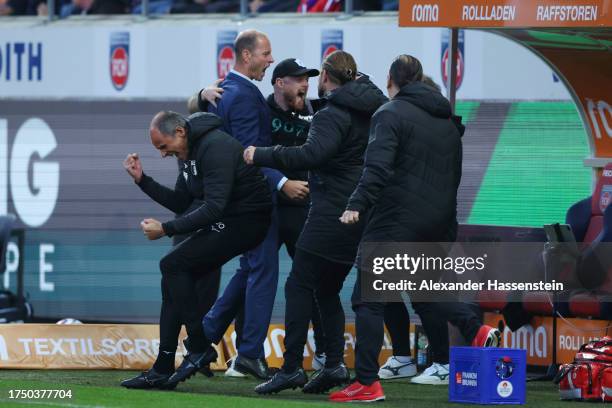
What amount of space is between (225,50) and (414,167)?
598 centimetres

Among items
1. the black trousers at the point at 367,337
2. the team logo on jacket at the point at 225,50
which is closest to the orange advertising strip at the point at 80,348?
the black trousers at the point at 367,337

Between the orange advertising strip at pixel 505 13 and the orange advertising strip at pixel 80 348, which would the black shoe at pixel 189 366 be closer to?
the orange advertising strip at pixel 80 348

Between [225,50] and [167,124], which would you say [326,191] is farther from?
[225,50]

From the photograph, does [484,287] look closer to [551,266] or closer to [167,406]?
[551,266]

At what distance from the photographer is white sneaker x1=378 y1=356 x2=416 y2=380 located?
10.2m

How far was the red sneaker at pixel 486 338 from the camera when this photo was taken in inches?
360

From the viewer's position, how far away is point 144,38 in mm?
14727

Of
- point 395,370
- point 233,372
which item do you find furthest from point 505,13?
point 233,372

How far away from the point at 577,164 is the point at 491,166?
670 mm

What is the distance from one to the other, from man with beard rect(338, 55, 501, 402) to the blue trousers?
1258 millimetres

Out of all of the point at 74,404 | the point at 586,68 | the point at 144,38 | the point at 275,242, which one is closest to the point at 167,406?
the point at 74,404

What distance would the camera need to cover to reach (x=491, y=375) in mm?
8680

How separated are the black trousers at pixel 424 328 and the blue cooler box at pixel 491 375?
0.56 metres

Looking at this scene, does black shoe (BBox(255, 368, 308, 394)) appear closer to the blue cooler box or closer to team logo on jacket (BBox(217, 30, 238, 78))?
the blue cooler box
